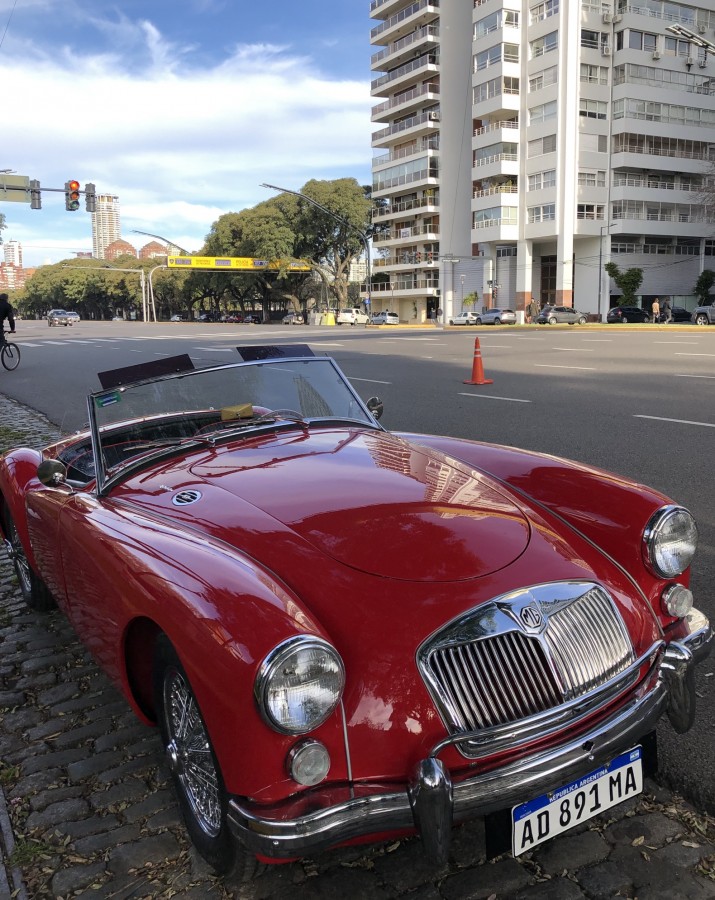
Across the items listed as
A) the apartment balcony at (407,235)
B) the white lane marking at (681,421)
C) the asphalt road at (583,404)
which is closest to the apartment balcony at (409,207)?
the apartment balcony at (407,235)

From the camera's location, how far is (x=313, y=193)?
220ft

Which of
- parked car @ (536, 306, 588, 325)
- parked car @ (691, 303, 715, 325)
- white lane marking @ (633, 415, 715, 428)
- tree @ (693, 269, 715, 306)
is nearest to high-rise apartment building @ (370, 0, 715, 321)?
tree @ (693, 269, 715, 306)

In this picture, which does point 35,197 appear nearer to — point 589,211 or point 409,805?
point 409,805

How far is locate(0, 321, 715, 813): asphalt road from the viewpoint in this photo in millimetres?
3803

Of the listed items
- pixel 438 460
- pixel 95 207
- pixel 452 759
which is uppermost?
pixel 95 207

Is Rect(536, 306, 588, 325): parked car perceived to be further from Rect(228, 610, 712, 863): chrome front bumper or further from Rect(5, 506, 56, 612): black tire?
Rect(228, 610, 712, 863): chrome front bumper

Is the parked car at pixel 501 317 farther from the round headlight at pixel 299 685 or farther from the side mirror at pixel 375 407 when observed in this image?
the round headlight at pixel 299 685

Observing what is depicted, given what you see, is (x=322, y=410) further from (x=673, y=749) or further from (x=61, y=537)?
(x=673, y=749)

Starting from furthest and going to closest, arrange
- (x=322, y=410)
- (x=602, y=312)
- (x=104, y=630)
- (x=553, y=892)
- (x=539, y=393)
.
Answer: (x=602, y=312) < (x=539, y=393) < (x=322, y=410) < (x=104, y=630) < (x=553, y=892)

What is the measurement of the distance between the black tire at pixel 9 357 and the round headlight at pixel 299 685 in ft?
59.4

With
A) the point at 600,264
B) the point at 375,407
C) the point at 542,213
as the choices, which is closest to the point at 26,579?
the point at 375,407

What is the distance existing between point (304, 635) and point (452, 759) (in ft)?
1.52

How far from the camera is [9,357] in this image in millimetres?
18547

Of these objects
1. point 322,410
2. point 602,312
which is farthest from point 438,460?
point 602,312
